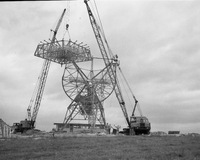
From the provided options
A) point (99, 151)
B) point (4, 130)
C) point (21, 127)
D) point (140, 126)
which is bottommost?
point (21, 127)

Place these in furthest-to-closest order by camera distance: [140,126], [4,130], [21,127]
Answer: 1. [21,127]
2. [140,126]
3. [4,130]

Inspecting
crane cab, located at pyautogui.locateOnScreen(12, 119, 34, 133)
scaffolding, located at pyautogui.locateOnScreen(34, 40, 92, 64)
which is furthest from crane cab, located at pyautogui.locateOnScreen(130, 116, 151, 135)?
crane cab, located at pyautogui.locateOnScreen(12, 119, 34, 133)

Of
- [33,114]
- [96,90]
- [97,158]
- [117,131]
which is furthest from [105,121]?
[97,158]

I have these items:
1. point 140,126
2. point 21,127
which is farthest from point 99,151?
point 21,127

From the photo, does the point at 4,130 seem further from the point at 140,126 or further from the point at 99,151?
the point at 99,151

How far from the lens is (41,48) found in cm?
5944

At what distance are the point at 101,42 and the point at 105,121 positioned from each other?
2238 cm

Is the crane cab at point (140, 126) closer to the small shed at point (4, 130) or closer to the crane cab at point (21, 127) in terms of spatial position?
the small shed at point (4, 130)

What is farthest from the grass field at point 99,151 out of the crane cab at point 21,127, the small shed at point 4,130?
the crane cab at point 21,127

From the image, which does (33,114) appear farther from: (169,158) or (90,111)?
(169,158)

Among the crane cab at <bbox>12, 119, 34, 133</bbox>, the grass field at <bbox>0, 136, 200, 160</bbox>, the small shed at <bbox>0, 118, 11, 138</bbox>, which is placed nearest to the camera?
the grass field at <bbox>0, 136, 200, 160</bbox>

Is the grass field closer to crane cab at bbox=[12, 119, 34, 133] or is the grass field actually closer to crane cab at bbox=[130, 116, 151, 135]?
crane cab at bbox=[130, 116, 151, 135]

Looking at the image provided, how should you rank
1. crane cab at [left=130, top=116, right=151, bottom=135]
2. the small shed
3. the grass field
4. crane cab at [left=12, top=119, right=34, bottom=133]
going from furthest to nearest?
crane cab at [left=12, top=119, right=34, bottom=133] → crane cab at [left=130, top=116, right=151, bottom=135] → the small shed → the grass field

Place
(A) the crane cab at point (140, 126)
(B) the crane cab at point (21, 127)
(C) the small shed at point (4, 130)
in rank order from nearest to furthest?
(C) the small shed at point (4, 130) → (A) the crane cab at point (140, 126) → (B) the crane cab at point (21, 127)
